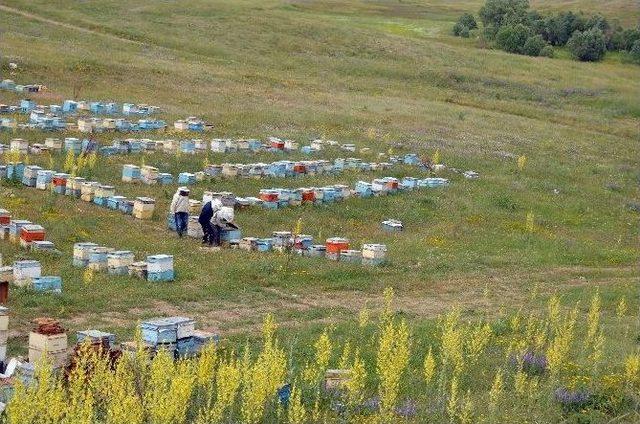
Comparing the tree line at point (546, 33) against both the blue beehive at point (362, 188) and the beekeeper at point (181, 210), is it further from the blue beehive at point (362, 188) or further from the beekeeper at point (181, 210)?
the beekeeper at point (181, 210)

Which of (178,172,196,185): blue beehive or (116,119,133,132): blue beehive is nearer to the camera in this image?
(178,172,196,185): blue beehive

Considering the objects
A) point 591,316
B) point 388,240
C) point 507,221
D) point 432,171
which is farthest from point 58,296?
point 432,171

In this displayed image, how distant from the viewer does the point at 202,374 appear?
14.6 metres

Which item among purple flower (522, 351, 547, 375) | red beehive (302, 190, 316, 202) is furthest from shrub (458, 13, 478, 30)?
purple flower (522, 351, 547, 375)

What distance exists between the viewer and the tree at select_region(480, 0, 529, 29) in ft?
324

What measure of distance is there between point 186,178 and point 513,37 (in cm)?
6161

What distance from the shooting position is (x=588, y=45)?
89688 millimetres

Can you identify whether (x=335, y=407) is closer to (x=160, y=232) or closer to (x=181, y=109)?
(x=160, y=232)

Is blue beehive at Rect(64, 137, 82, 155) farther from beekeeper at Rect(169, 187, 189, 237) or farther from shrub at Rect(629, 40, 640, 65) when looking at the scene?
shrub at Rect(629, 40, 640, 65)

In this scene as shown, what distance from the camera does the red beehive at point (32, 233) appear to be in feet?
81.3

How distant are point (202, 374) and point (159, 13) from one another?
71.5 meters

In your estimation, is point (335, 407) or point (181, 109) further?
point (181, 109)

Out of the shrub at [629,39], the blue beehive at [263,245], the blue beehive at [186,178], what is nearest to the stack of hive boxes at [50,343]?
the blue beehive at [263,245]

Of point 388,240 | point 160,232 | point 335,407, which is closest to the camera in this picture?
point 335,407
